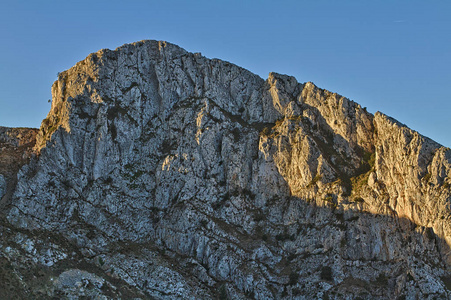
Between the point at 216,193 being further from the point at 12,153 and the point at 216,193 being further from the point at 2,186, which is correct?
the point at 12,153

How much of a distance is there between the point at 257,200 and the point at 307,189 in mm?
11314

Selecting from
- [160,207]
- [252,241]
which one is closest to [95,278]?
[160,207]

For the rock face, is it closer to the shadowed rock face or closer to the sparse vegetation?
the sparse vegetation

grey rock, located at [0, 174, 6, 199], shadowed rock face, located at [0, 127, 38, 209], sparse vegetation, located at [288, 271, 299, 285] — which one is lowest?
sparse vegetation, located at [288, 271, 299, 285]

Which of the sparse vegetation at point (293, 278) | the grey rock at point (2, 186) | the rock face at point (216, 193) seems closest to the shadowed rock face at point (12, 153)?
the grey rock at point (2, 186)

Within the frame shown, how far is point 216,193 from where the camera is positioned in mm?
104438

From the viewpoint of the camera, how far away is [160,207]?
10331cm

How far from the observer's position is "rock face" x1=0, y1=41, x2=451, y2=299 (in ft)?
283

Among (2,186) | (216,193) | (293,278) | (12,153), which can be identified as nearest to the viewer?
(293,278)

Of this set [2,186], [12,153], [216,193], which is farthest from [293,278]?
[12,153]

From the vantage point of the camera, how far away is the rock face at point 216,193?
8638 centimetres

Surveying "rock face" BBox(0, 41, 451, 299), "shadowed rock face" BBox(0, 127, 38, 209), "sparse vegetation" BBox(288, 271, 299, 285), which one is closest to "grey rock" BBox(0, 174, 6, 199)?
"shadowed rock face" BBox(0, 127, 38, 209)

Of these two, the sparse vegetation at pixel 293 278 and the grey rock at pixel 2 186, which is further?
the grey rock at pixel 2 186

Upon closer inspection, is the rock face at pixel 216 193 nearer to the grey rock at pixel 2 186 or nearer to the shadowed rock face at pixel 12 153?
the shadowed rock face at pixel 12 153
